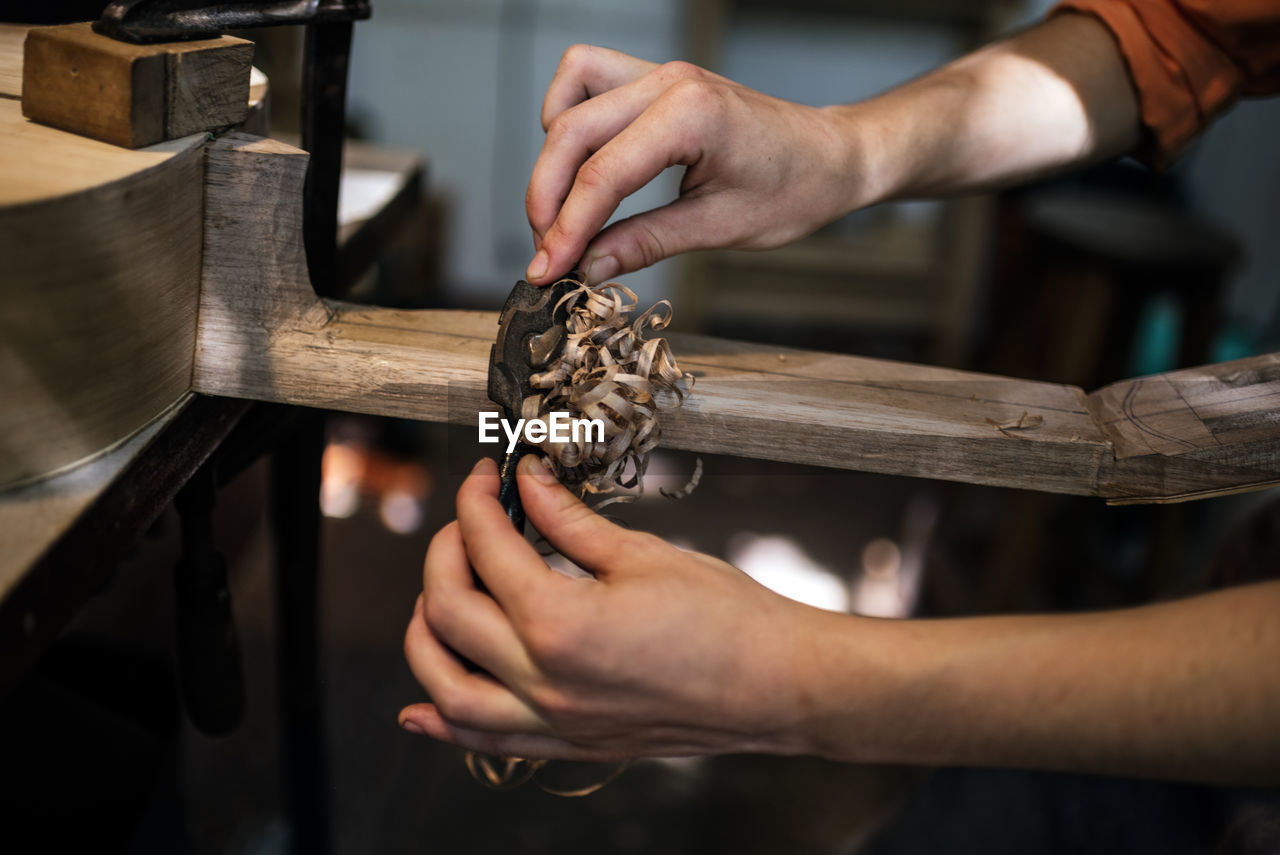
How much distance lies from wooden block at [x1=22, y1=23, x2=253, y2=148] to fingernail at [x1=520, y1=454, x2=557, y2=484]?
1.01 feet

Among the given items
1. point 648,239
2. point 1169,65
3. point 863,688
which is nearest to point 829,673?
point 863,688

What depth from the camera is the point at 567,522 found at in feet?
1.89

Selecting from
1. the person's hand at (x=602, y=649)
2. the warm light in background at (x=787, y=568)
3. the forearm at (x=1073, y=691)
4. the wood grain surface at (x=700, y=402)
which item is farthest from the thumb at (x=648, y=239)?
the warm light in background at (x=787, y=568)

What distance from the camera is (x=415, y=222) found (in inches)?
103

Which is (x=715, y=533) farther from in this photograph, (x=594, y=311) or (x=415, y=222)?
(x=594, y=311)

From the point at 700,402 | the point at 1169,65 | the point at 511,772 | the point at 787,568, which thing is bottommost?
the point at 787,568

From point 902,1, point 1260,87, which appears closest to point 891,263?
point 902,1

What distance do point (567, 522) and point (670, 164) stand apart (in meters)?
0.31

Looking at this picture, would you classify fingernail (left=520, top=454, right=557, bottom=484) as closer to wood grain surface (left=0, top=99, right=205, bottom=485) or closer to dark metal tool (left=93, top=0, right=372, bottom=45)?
wood grain surface (left=0, top=99, right=205, bottom=485)

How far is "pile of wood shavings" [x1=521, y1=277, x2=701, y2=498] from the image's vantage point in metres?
0.61

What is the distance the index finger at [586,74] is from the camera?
774mm

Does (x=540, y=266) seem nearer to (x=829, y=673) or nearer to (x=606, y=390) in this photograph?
(x=606, y=390)

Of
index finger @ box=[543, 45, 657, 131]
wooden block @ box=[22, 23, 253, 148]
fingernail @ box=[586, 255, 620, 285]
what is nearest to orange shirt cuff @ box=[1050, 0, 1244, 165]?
index finger @ box=[543, 45, 657, 131]

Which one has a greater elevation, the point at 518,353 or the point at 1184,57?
the point at 1184,57
